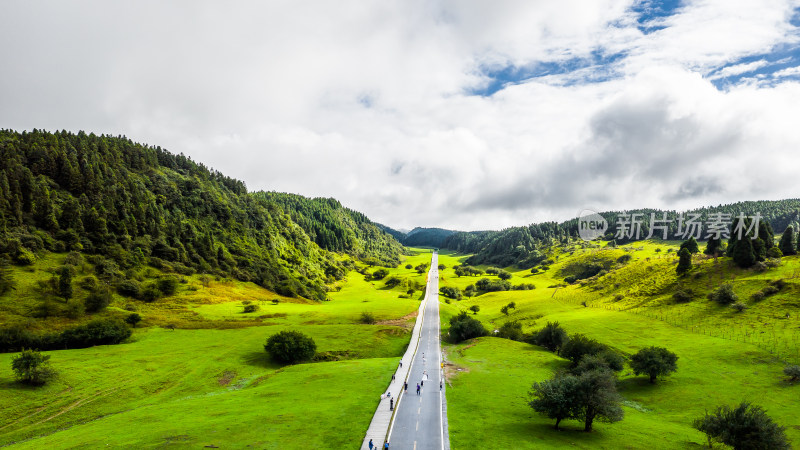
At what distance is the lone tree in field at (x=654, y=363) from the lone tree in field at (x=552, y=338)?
23.1 meters

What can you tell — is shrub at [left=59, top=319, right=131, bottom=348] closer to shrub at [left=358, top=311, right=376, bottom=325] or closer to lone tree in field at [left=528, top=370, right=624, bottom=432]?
shrub at [left=358, top=311, right=376, bottom=325]

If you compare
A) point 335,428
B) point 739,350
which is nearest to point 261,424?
point 335,428

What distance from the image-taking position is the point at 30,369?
60094 mm

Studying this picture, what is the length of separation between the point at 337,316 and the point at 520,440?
90.0 m

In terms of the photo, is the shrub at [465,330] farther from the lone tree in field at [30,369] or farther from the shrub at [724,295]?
the lone tree in field at [30,369]

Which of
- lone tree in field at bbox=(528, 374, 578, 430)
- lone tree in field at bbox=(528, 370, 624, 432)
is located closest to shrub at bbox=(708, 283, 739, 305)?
lone tree in field at bbox=(528, 370, 624, 432)

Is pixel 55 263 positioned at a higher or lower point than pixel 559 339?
higher

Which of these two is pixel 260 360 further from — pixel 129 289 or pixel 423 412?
pixel 129 289

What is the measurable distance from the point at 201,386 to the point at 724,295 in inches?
5055

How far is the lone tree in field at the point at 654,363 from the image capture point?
66.7 m

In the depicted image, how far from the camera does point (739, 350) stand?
73.1 meters

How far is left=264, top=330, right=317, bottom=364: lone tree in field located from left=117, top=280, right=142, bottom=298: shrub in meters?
64.2

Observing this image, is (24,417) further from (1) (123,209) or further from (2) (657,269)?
(2) (657,269)

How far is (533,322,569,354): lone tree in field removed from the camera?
310ft
